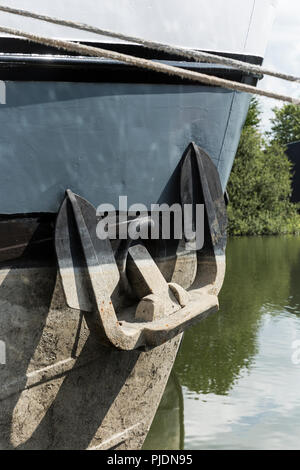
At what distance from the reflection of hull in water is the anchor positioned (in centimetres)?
152

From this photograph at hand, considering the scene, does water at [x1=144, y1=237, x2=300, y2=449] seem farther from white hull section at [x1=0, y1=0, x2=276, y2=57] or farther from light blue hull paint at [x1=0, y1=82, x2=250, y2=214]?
white hull section at [x1=0, y1=0, x2=276, y2=57]

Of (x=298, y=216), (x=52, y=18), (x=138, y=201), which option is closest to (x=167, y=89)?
(x=138, y=201)

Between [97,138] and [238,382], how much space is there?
347cm

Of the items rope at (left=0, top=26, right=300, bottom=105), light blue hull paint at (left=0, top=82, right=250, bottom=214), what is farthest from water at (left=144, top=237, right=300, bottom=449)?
rope at (left=0, top=26, right=300, bottom=105)

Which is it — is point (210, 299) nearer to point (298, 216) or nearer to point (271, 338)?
point (271, 338)

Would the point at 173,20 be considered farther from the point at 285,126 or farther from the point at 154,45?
the point at 285,126

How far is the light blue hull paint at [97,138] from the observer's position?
2.68m

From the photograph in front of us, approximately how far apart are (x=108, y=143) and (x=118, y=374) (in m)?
1.26

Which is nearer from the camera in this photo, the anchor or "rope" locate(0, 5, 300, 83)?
"rope" locate(0, 5, 300, 83)

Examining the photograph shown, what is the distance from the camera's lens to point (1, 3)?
2.58 m

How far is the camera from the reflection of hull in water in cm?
448

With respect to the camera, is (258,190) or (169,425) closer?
(169,425)

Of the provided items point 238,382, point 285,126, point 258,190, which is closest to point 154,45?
point 238,382

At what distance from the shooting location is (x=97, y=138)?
2.85 meters
